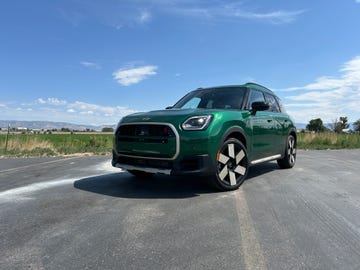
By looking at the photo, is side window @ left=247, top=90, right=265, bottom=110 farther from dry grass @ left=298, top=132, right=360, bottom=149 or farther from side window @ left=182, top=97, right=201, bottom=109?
dry grass @ left=298, top=132, right=360, bottom=149

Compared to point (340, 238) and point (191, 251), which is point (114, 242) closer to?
point (191, 251)

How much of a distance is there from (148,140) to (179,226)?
5.70 ft

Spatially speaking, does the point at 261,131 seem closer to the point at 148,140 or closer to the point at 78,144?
the point at 148,140

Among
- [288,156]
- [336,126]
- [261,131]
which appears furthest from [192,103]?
[336,126]

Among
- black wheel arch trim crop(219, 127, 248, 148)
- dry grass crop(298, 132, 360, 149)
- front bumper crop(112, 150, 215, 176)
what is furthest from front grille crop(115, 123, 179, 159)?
dry grass crop(298, 132, 360, 149)

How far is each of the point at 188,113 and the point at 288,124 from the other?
3.64 metres

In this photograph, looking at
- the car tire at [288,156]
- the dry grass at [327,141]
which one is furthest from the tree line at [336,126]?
the car tire at [288,156]

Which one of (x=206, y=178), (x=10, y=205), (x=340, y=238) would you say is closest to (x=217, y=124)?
(x=206, y=178)

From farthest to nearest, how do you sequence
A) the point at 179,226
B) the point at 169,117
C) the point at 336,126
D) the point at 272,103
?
the point at 336,126
the point at 272,103
the point at 169,117
the point at 179,226

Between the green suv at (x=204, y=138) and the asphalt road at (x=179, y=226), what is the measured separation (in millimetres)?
407

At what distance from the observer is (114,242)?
262 cm

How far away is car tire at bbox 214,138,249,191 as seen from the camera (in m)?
4.52

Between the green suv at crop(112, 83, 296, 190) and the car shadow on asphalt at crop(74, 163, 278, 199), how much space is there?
A: 32 cm

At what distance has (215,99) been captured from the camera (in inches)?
227
